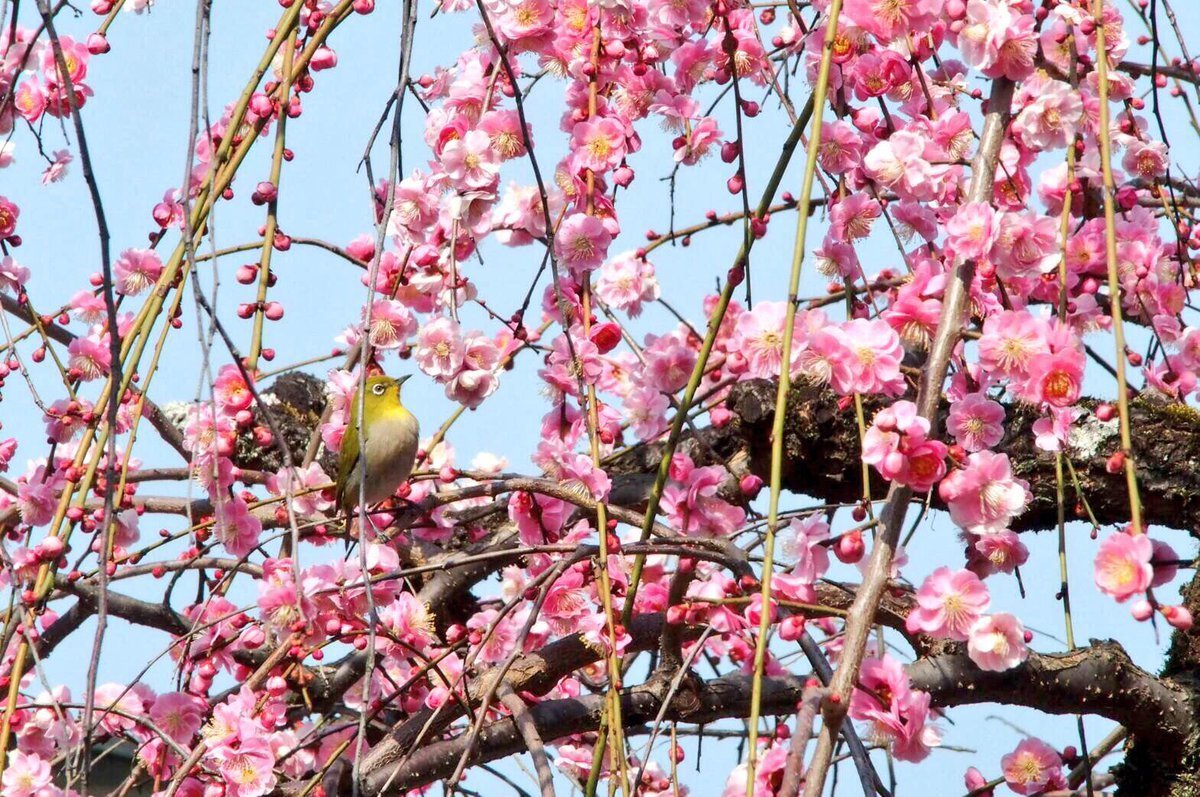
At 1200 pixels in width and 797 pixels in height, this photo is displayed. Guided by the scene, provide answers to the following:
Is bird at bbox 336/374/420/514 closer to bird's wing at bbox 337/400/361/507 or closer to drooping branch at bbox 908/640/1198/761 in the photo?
bird's wing at bbox 337/400/361/507

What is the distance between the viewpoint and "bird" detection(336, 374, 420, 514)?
292cm

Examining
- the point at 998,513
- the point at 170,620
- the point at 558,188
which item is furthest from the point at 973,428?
the point at 170,620

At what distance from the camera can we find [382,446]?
3.41 metres

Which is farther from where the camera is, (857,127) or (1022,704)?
(1022,704)

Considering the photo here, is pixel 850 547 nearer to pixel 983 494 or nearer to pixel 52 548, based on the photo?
pixel 983 494


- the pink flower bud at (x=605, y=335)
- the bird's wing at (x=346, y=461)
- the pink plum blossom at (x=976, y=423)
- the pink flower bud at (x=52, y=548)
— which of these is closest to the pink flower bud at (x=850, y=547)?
the pink plum blossom at (x=976, y=423)

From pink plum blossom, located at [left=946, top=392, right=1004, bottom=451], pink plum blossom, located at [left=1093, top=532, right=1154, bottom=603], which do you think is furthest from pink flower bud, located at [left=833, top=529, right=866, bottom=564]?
pink plum blossom, located at [left=1093, top=532, right=1154, bottom=603]

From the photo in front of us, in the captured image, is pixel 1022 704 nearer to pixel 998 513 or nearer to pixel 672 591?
pixel 672 591

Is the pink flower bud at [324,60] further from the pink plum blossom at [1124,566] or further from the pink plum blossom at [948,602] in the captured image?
the pink plum blossom at [1124,566]

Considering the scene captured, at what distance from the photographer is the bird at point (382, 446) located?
115 inches

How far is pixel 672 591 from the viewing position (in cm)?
204

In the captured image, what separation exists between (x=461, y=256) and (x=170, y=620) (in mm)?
901

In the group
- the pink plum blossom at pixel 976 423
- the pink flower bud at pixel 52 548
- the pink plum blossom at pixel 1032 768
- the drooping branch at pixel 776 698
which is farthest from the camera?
the pink plum blossom at pixel 1032 768

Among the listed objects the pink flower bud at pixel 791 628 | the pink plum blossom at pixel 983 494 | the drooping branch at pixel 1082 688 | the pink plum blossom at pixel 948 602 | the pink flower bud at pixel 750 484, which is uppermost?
the pink flower bud at pixel 750 484
